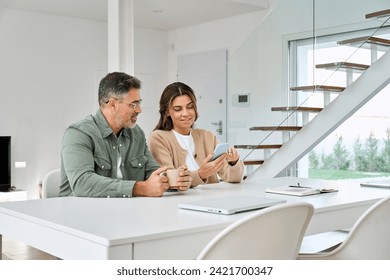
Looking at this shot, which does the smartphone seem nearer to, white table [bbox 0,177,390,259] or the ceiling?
white table [bbox 0,177,390,259]

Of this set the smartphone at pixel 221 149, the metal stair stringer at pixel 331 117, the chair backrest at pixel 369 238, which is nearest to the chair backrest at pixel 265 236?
the chair backrest at pixel 369 238

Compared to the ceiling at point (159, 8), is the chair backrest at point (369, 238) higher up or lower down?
lower down

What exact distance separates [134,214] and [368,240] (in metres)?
0.80

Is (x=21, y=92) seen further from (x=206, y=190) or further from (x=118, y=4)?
(x=206, y=190)

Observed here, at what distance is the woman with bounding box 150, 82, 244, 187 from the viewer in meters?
2.89

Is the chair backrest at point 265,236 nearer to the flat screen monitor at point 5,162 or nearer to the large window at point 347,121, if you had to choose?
the large window at point 347,121

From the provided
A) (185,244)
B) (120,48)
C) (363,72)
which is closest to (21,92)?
(120,48)

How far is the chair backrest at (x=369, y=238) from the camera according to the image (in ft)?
5.85

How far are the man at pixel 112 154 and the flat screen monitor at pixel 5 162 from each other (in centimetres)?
411

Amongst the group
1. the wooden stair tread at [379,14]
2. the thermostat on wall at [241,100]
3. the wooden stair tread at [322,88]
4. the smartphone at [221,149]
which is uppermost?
the wooden stair tread at [379,14]

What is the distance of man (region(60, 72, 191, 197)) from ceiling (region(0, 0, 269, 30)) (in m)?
3.92

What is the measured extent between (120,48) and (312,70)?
1.87 m

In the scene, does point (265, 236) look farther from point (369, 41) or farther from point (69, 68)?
point (69, 68)

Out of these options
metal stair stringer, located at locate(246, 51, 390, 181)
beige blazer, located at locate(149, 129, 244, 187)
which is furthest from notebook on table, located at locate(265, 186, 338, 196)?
metal stair stringer, located at locate(246, 51, 390, 181)
